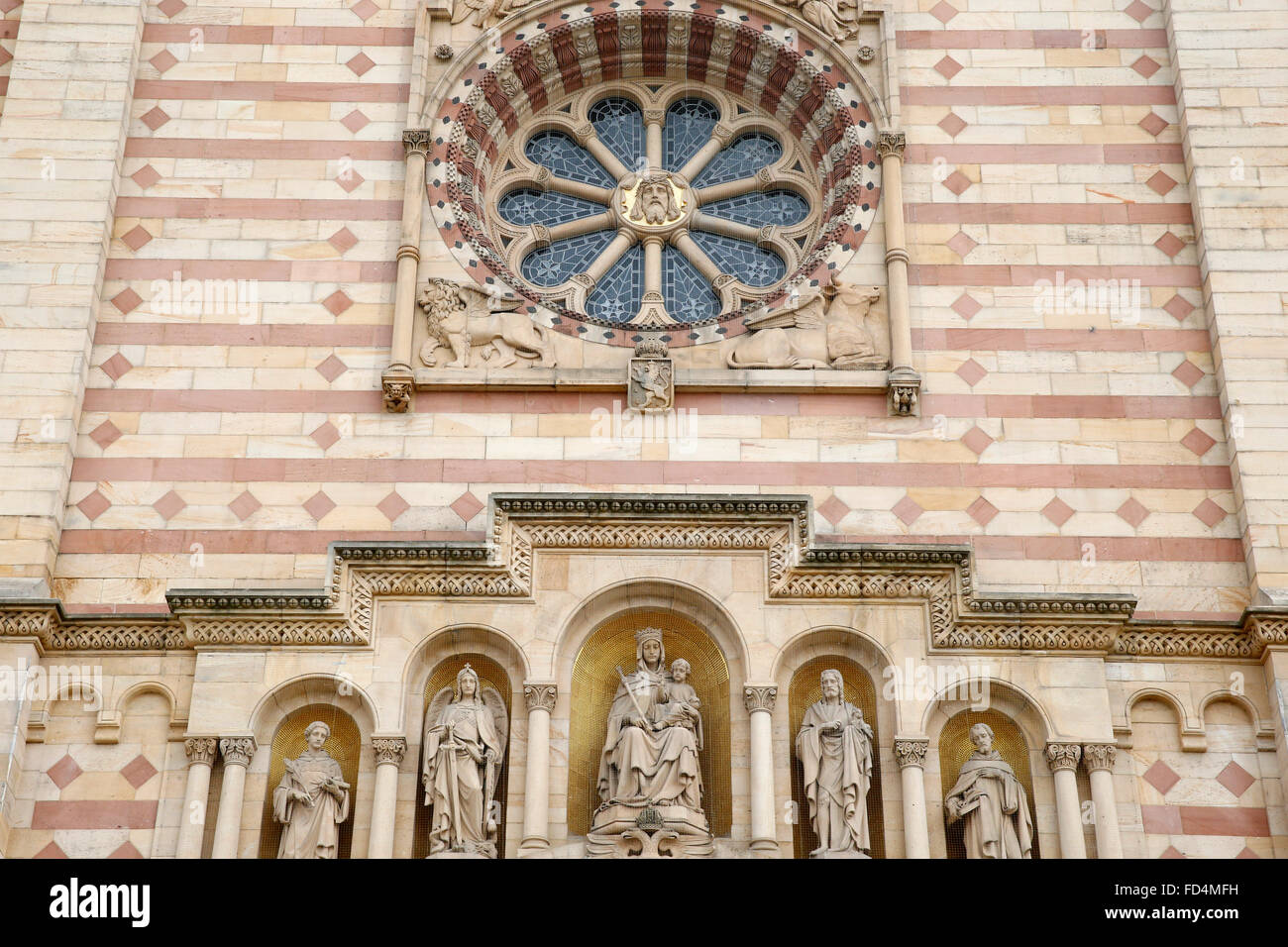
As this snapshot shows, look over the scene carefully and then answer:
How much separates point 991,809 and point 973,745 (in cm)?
60

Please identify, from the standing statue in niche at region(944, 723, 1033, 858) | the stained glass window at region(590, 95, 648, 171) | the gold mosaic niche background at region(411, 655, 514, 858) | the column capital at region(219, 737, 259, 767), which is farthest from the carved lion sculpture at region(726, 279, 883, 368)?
the column capital at region(219, 737, 259, 767)

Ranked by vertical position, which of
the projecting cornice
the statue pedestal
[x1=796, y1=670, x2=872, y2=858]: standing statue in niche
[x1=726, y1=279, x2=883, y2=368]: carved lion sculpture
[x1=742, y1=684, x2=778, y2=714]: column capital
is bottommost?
the statue pedestal

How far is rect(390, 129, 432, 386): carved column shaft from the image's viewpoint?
1689cm

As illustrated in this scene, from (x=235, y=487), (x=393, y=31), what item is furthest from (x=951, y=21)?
(x=235, y=487)

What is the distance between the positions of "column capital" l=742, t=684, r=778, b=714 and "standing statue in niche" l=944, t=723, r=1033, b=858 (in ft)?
4.56

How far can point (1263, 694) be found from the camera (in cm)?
1546

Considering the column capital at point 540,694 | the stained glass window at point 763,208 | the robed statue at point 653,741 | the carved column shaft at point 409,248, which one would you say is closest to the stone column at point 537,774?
the column capital at point 540,694

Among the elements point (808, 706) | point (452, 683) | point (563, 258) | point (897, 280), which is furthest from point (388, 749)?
point (897, 280)

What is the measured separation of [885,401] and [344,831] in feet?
17.4

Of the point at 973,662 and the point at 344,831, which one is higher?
the point at 973,662

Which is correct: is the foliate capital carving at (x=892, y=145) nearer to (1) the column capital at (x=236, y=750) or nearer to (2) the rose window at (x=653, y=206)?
(2) the rose window at (x=653, y=206)

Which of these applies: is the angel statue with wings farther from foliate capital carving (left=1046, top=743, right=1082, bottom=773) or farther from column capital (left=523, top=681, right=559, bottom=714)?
foliate capital carving (left=1046, top=743, right=1082, bottom=773)
